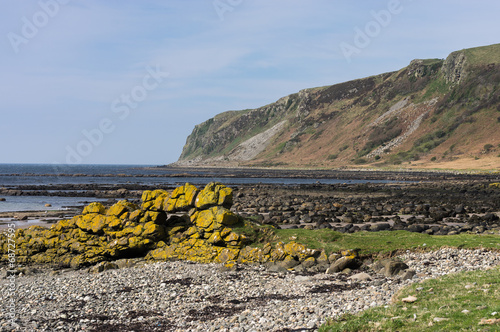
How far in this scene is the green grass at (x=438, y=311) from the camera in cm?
Result: 970

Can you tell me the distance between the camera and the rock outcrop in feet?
78.0

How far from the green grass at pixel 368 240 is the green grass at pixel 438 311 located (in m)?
7.88

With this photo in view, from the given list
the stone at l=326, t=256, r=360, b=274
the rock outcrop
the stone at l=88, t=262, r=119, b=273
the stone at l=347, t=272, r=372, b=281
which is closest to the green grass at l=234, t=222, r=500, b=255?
the rock outcrop

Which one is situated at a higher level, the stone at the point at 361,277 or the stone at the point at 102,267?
the stone at the point at 361,277

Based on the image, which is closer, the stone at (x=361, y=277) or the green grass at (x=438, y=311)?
the green grass at (x=438, y=311)

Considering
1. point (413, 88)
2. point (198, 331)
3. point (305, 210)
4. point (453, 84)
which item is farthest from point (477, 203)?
point (413, 88)

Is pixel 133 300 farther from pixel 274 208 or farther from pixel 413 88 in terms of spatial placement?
pixel 413 88

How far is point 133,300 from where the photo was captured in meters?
16.9

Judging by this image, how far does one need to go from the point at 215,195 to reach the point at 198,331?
47.3 ft

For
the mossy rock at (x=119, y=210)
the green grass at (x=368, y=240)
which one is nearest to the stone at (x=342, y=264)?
the green grass at (x=368, y=240)

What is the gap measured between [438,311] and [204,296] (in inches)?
369

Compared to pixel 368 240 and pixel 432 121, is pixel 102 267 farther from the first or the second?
pixel 432 121

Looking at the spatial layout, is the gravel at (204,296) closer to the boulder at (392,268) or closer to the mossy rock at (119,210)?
the boulder at (392,268)

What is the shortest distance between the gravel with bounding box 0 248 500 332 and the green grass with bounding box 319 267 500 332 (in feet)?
3.17
